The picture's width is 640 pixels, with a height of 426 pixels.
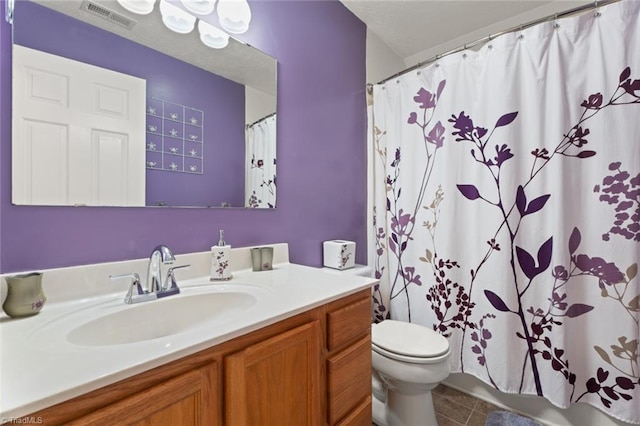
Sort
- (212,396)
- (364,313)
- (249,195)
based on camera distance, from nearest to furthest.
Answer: (212,396), (364,313), (249,195)

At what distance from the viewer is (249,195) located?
1367 mm

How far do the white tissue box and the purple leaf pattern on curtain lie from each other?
0.38 meters

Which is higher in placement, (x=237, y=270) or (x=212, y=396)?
(x=237, y=270)

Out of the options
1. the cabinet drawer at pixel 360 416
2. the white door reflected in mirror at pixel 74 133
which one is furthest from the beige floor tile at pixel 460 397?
the white door reflected in mirror at pixel 74 133

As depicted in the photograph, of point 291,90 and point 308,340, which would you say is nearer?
point 308,340

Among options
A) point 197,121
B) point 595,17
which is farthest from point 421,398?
point 595,17

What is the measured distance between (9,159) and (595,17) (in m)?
2.28

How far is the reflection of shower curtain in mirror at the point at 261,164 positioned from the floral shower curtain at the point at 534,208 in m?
0.90

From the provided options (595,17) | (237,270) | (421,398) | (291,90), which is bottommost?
(421,398)

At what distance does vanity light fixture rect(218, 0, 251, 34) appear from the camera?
4.17ft

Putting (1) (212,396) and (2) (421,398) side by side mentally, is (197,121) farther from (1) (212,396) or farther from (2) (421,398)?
(2) (421,398)

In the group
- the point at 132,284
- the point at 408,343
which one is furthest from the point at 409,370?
the point at 132,284

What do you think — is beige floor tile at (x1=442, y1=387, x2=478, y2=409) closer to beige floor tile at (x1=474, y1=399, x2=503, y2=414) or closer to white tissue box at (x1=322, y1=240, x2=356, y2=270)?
beige floor tile at (x1=474, y1=399, x2=503, y2=414)

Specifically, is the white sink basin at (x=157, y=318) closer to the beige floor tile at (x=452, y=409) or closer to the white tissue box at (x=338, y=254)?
the white tissue box at (x=338, y=254)
